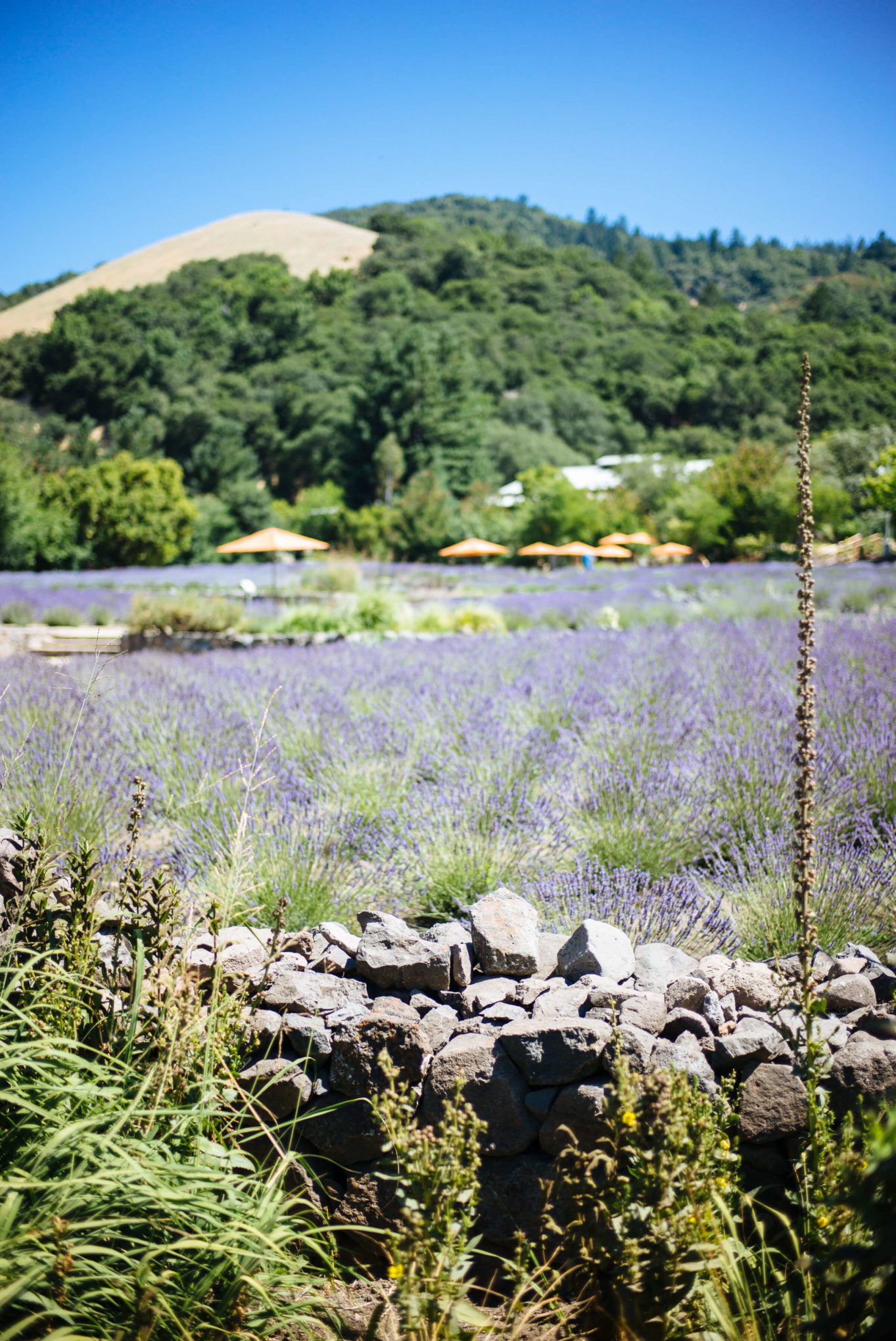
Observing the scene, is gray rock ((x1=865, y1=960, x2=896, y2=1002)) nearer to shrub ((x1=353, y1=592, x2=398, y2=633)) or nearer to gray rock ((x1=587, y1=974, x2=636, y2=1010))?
gray rock ((x1=587, y1=974, x2=636, y2=1010))

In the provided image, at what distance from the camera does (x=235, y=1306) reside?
4.45ft

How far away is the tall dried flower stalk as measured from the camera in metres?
1.43

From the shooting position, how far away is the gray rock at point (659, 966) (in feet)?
6.34

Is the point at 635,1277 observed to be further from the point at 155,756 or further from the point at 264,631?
the point at 264,631

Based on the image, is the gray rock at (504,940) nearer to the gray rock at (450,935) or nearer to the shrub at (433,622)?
the gray rock at (450,935)

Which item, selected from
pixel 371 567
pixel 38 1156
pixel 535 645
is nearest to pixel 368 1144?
pixel 38 1156

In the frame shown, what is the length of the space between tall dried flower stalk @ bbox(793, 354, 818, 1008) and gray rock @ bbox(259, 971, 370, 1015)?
0.98m

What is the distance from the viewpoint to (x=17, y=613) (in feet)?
44.7

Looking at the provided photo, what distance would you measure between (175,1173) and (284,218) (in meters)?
123

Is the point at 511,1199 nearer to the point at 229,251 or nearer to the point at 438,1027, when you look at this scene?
the point at 438,1027

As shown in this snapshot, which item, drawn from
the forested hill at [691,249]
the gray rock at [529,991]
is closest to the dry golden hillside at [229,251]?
the forested hill at [691,249]

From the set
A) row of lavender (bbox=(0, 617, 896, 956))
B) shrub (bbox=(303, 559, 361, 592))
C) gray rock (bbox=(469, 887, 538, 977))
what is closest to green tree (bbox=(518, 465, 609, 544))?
shrub (bbox=(303, 559, 361, 592))

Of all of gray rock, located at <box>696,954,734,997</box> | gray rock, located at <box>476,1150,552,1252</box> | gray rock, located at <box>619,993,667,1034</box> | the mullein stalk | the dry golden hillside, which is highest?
the dry golden hillside

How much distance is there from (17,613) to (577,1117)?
556 inches
